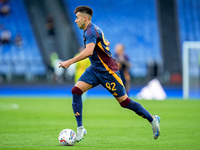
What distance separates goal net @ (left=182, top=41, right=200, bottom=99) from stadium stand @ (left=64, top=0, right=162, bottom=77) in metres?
5.50

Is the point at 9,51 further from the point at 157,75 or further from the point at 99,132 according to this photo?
the point at 99,132

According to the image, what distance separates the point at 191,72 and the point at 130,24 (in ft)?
30.5

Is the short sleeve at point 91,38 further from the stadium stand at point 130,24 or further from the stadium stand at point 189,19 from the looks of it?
the stadium stand at point 189,19

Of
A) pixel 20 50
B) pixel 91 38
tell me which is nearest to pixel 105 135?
pixel 91 38

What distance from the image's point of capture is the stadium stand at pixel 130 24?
30781 millimetres

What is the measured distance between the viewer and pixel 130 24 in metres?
32.0

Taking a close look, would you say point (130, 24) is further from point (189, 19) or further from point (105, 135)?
point (105, 135)

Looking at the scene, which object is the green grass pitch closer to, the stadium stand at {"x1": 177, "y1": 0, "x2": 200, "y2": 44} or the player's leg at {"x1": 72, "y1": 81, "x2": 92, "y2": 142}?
the player's leg at {"x1": 72, "y1": 81, "x2": 92, "y2": 142}

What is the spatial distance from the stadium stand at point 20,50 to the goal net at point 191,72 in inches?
411

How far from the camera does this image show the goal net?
2381 centimetres

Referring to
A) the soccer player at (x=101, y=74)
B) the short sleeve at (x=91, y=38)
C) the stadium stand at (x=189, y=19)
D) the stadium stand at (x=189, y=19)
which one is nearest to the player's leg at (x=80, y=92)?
the soccer player at (x=101, y=74)

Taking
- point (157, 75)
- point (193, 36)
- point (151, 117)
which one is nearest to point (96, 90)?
point (157, 75)

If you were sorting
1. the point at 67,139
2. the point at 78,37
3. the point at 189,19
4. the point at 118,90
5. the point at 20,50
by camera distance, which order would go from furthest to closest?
the point at 189,19 < the point at 78,37 < the point at 20,50 < the point at 118,90 < the point at 67,139

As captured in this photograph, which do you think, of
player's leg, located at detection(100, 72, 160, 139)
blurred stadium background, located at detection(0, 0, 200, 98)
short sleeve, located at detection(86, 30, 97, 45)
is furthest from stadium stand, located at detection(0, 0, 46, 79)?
short sleeve, located at detection(86, 30, 97, 45)
